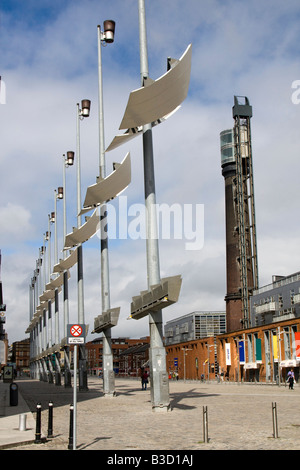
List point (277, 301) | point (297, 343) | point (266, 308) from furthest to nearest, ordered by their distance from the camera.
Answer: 1. point (266, 308)
2. point (277, 301)
3. point (297, 343)

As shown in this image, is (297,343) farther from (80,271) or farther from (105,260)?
(105,260)

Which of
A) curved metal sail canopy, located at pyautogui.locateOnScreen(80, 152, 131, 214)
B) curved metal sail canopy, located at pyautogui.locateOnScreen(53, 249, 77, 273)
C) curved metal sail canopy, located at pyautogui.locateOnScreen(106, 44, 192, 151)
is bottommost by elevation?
curved metal sail canopy, located at pyautogui.locateOnScreen(53, 249, 77, 273)

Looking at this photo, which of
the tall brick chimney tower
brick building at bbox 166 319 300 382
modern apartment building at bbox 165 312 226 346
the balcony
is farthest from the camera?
Answer: modern apartment building at bbox 165 312 226 346

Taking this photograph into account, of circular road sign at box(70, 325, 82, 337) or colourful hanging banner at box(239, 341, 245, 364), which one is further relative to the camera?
colourful hanging banner at box(239, 341, 245, 364)

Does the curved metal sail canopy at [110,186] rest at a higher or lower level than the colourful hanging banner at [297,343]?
higher

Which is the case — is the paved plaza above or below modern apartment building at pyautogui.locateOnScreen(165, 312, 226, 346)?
below

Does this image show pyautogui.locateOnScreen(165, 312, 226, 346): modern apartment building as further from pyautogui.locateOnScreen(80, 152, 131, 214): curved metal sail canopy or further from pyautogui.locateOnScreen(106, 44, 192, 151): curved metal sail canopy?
pyautogui.locateOnScreen(106, 44, 192, 151): curved metal sail canopy

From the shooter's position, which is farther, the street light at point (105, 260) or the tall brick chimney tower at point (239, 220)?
the tall brick chimney tower at point (239, 220)

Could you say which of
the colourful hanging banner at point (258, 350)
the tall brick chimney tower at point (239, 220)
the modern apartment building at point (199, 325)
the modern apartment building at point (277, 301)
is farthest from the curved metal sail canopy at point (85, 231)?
the modern apartment building at point (199, 325)

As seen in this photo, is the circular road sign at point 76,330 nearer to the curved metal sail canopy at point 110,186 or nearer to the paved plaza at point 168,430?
the paved plaza at point 168,430

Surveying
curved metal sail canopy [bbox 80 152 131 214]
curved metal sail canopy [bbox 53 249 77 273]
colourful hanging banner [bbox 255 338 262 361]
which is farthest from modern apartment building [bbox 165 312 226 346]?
curved metal sail canopy [bbox 80 152 131 214]

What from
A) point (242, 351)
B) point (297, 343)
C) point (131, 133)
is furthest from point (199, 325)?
point (131, 133)
